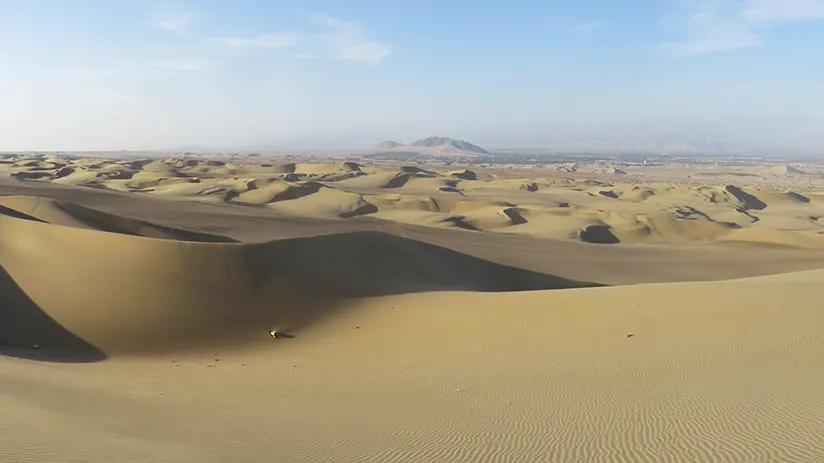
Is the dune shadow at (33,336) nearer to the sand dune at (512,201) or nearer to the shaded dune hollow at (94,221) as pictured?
the shaded dune hollow at (94,221)

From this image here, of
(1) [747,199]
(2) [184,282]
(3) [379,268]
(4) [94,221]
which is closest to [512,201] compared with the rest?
(1) [747,199]

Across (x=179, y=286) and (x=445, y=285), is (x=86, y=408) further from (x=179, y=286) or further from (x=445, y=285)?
(x=445, y=285)

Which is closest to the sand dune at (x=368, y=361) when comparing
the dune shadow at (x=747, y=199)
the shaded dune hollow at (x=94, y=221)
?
the shaded dune hollow at (x=94, y=221)

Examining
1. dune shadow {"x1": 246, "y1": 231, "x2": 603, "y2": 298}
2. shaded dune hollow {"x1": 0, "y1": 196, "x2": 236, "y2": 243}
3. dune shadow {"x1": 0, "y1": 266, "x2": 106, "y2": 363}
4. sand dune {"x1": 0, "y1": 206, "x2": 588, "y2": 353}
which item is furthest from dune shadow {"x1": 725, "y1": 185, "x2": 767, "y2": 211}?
dune shadow {"x1": 0, "y1": 266, "x2": 106, "y2": 363}

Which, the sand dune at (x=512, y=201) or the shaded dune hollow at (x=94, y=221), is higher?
the shaded dune hollow at (x=94, y=221)

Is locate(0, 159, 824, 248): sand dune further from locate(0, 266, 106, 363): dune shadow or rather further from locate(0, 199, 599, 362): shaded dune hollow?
locate(0, 266, 106, 363): dune shadow


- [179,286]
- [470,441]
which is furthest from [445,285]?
[470,441]
